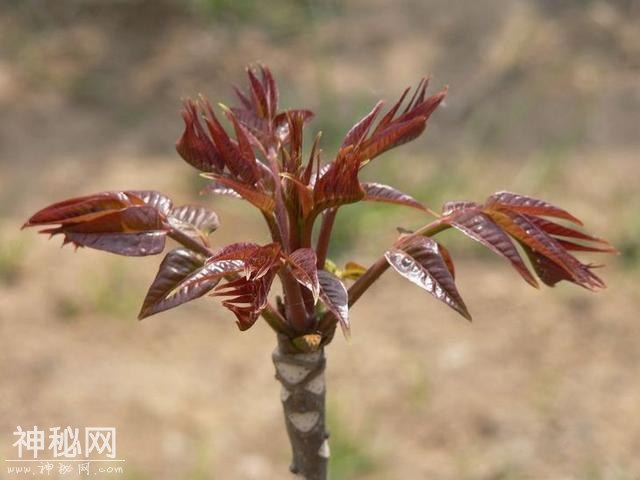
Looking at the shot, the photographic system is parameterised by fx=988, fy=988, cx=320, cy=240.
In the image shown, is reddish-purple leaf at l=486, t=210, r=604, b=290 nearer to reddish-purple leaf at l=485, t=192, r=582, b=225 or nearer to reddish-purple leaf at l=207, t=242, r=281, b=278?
reddish-purple leaf at l=485, t=192, r=582, b=225

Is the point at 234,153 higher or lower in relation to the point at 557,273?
higher

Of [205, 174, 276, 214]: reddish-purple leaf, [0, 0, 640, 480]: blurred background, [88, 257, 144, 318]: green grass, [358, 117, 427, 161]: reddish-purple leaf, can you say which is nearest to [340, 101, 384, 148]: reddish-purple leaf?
[358, 117, 427, 161]: reddish-purple leaf

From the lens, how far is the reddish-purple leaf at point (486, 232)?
3.65 ft

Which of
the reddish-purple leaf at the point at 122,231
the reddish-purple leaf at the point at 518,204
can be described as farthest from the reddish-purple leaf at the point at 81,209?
the reddish-purple leaf at the point at 518,204

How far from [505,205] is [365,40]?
12.6ft

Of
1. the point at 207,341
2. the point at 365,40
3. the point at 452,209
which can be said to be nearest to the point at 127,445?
the point at 207,341

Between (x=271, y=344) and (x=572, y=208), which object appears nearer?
(x=271, y=344)

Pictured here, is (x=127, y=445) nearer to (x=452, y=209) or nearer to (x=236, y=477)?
(x=236, y=477)

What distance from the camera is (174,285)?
1104mm

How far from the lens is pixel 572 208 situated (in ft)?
12.7

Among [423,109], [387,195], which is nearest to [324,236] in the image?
[387,195]

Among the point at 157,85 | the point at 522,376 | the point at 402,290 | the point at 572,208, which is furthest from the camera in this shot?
the point at 157,85

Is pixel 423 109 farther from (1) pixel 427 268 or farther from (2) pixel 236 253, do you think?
(2) pixel 236 253

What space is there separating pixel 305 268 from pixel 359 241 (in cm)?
268
